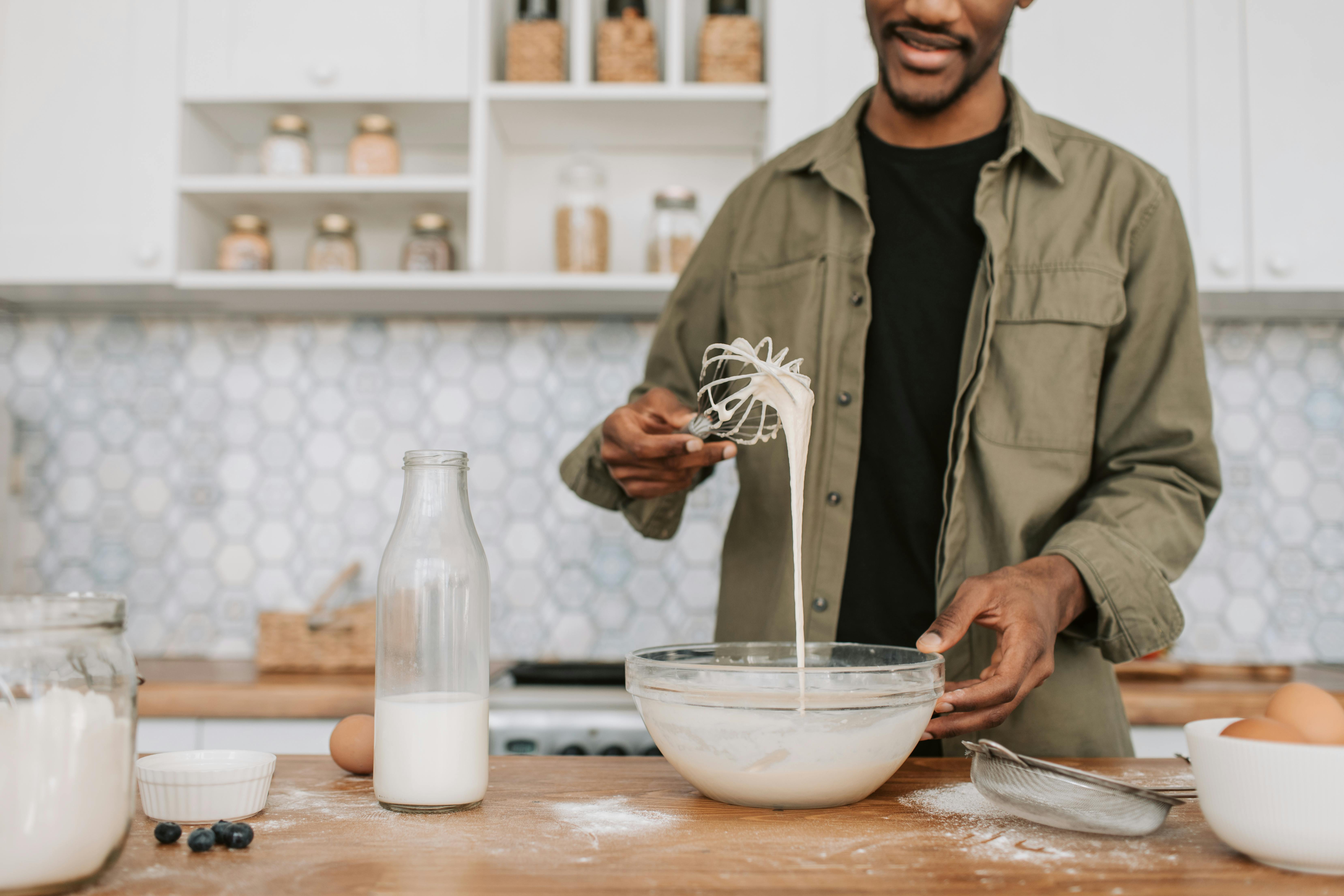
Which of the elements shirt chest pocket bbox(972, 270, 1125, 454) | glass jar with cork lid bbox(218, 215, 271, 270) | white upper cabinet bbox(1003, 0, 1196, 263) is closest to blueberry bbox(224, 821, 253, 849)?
shirt chest pocket bbox(972, 270, 1125, 454)

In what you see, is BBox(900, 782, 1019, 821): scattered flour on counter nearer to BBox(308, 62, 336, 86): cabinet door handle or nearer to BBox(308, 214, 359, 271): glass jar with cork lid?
BBox(308, 214, 359, 271): glass jar with cork lid

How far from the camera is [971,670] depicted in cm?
116

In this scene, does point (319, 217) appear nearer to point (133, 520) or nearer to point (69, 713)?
point (133, 520)

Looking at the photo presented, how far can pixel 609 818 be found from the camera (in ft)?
2.43

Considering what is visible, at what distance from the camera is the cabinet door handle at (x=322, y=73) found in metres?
1.94

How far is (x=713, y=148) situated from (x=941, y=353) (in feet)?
3.75

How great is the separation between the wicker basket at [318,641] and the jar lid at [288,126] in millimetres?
948

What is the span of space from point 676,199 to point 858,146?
2.26 feet

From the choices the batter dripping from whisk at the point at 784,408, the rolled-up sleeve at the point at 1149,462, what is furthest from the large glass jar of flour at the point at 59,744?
the rolled-up sleeve at the point at 1149,462

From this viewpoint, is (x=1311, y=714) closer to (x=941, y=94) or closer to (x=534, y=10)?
(x=941, y=94)

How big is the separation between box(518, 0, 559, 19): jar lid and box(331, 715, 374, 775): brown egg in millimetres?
1570

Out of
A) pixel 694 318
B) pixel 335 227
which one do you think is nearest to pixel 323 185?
pixel 335 227

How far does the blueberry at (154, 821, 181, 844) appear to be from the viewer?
2.24ft

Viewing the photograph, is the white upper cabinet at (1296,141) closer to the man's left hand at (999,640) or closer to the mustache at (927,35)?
the mustache at (927,35)
